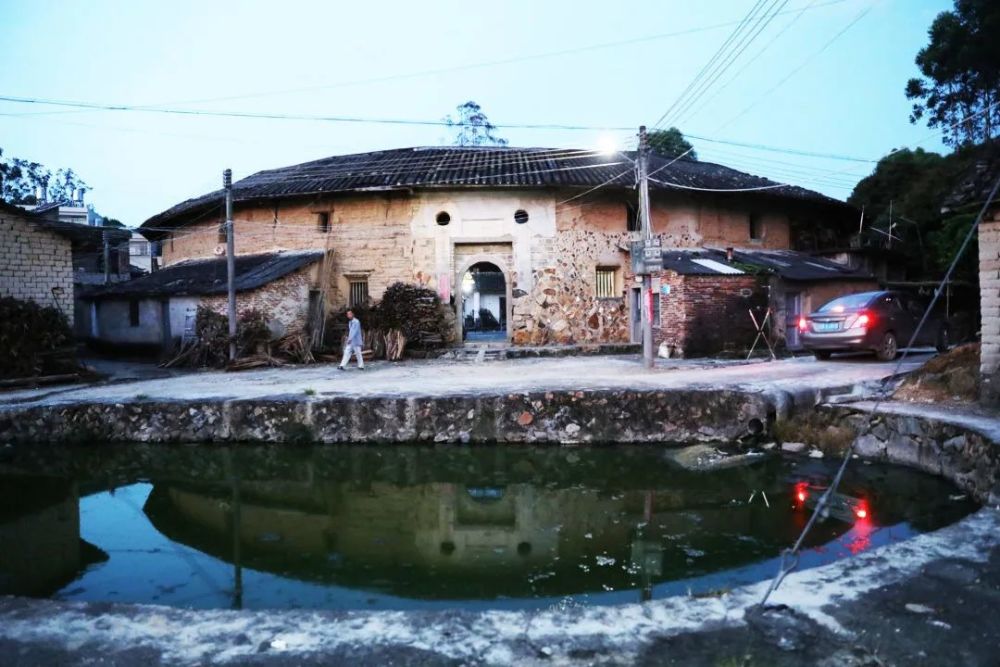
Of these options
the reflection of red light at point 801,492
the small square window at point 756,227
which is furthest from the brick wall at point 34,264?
the small square window at point 756,227

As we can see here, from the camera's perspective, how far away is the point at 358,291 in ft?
66.9

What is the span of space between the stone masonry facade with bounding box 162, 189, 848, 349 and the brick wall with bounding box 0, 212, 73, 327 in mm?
5739

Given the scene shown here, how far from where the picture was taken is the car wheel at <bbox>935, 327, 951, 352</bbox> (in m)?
14.3

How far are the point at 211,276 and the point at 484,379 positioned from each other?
11.5 metres

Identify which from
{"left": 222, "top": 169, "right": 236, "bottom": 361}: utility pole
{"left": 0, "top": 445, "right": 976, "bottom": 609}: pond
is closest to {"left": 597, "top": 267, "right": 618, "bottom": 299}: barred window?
{"left": 222, "top": 169, "right": 236, "bottom": 361}: utility pole

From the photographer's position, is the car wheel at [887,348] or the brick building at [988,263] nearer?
the brick building at [988,263]

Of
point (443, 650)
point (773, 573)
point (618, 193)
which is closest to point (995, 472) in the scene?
point (773, 573)

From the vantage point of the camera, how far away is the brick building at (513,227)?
63.0 ft

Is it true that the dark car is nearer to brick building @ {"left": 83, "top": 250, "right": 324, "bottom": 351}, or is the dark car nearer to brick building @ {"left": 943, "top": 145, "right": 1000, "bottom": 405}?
brick building @ {"left": 943, "top": 145, "right": 1000, "bottom": 405}

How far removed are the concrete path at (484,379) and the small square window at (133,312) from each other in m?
7.26

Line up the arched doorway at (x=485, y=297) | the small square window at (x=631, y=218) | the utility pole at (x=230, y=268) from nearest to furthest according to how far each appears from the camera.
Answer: the utility pole at (x=230, y=268) → the small square window at (x=631, y=218) → the arched doorway at (x=485, y=297)

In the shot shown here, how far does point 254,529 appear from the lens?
6855 mm

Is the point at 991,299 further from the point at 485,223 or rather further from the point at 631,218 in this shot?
the point at 485,223

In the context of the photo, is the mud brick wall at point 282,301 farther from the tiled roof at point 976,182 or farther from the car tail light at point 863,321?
the tiled roof at point 976,182
